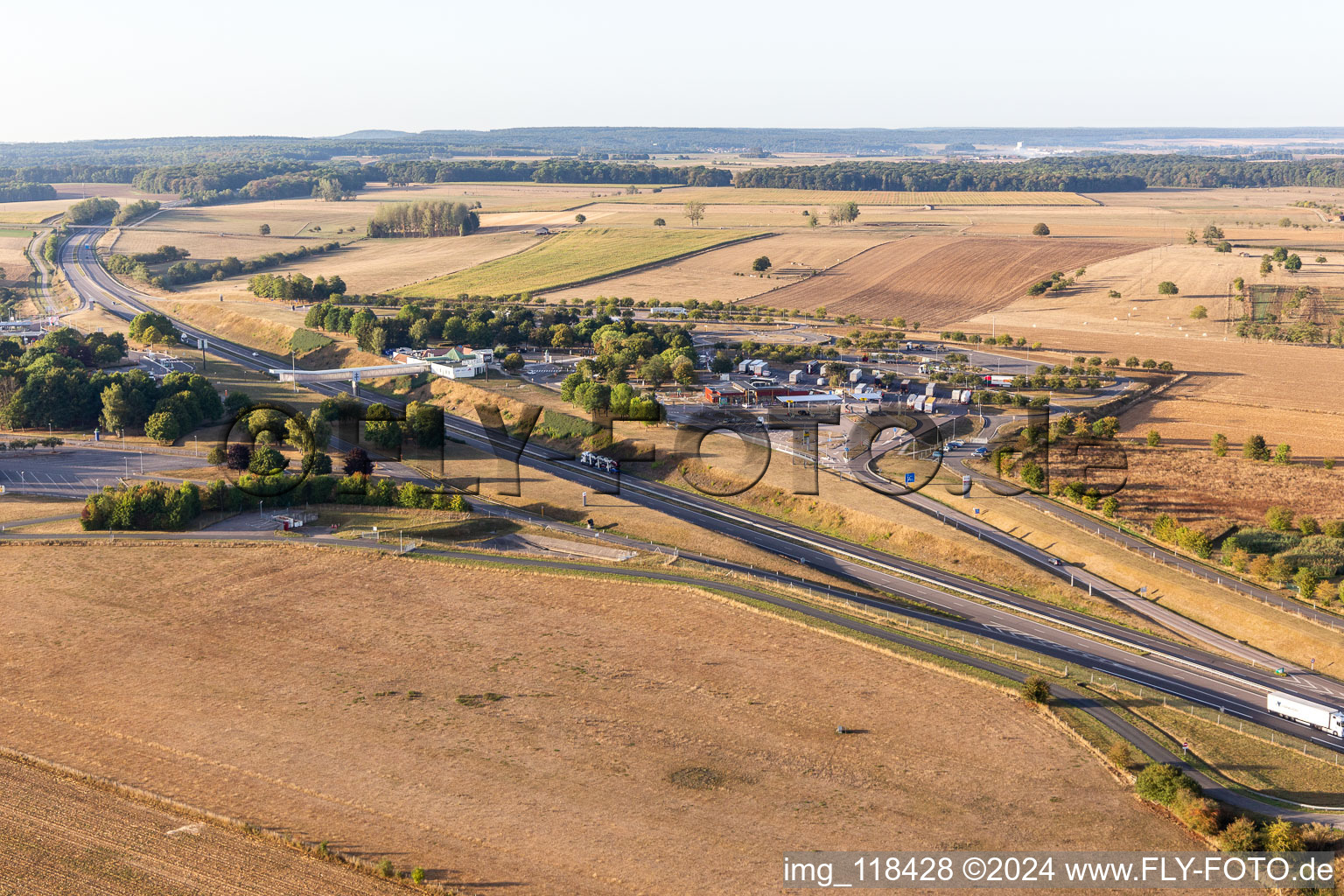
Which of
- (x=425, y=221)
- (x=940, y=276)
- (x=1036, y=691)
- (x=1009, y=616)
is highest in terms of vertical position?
(x=425, y=221)

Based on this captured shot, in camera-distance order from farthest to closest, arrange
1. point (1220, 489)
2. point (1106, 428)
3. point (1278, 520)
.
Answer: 1. point (1106, 428)
2. point (1220, 489)
3. point (1278, 520)

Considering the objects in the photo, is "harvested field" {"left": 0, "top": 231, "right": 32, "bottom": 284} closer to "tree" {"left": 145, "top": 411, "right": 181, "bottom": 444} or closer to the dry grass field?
"tree" {"left": 145, "top": 411, "right": 181, "bottom": 444}

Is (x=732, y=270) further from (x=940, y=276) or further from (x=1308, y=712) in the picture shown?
(x=1308, y=712)

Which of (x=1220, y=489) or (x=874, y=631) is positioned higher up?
(x=1220, y=489)

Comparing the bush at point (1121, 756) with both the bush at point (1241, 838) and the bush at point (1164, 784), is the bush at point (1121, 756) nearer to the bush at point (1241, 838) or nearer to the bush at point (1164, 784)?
the bush at point (1164, 784)

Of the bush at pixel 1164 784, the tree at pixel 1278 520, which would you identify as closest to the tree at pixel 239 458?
the bush at pixel 1164 784

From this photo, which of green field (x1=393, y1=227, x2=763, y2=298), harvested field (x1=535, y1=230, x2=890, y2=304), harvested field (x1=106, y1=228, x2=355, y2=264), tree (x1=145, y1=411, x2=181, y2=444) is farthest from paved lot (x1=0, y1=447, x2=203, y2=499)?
harvested field (x1=106, y1=228, x2=355, y2=264)

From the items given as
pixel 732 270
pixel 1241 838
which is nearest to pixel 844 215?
pixel 732 270
